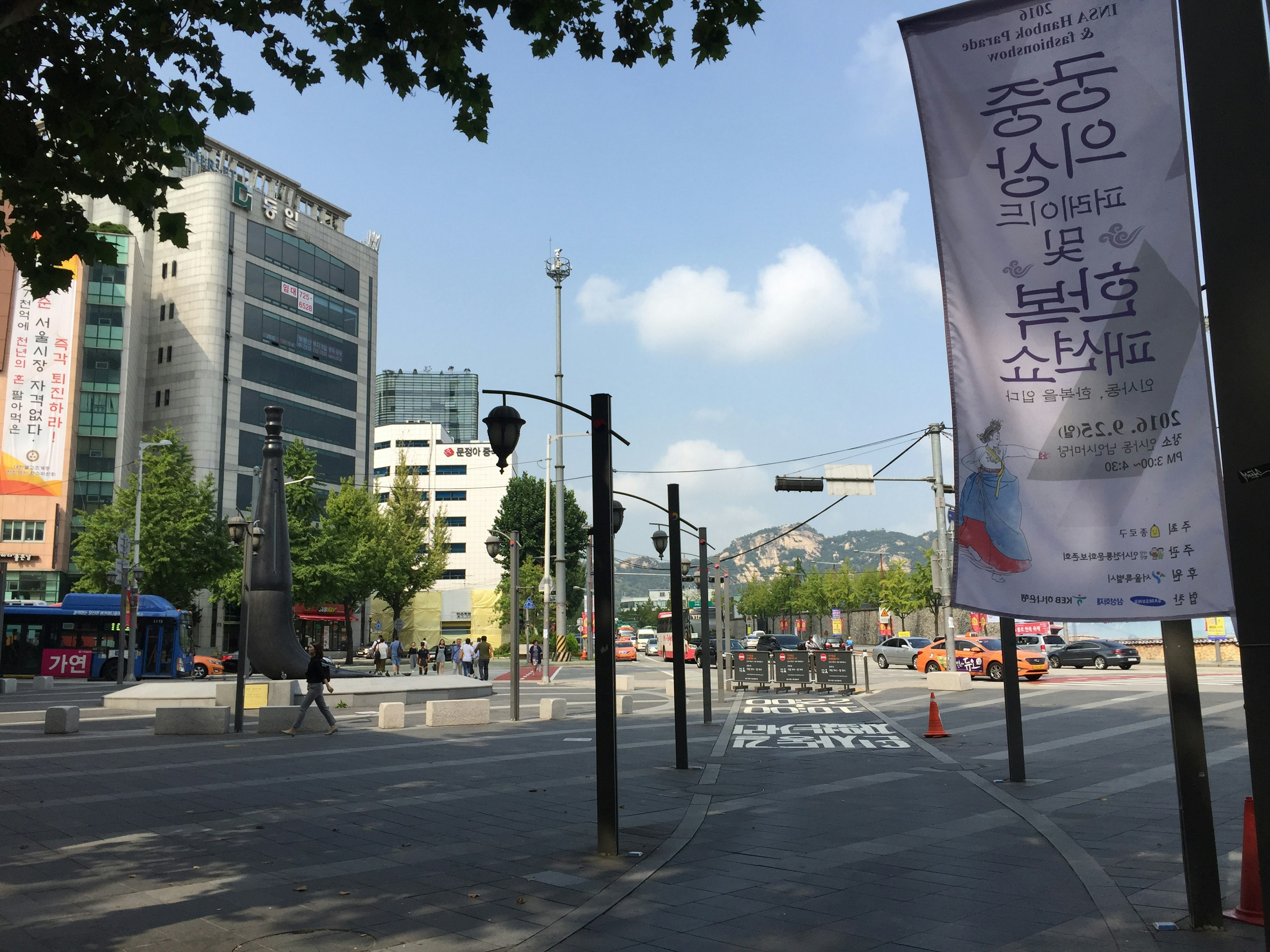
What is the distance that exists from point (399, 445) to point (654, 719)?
311ft

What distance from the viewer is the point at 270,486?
91.1ft

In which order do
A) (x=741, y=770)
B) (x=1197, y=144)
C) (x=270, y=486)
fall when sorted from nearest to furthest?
(x=1197, y=144) → (x=741, y=770) → (x=270, y=486)

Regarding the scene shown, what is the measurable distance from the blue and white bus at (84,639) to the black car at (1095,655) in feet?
124

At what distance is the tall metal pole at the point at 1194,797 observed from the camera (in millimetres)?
5668

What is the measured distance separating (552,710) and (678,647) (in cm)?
912

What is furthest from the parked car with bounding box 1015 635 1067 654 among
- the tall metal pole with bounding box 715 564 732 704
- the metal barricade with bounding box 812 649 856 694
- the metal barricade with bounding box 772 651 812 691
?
the metal barricade with bounding box 772 651 812 691

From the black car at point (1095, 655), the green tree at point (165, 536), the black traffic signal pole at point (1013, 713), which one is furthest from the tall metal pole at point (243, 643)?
the black car at point (1095, 655)

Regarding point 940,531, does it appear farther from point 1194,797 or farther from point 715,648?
point 1194,797

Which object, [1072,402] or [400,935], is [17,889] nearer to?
[400,935]

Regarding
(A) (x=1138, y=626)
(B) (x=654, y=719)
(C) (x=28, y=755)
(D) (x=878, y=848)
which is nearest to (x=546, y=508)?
(A) (x=1138, y=626)

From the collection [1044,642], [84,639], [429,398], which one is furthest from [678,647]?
[429,398]

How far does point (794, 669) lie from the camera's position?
3011 centimetres

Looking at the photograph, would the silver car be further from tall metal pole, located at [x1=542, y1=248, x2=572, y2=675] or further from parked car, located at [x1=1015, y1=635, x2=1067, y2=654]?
tall metal pole, located at [x1=542, y1=248, x2=572, y2=675]

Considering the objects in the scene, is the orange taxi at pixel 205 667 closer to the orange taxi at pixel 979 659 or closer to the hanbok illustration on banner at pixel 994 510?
Answer: the orange taxi at pixel 979 659
